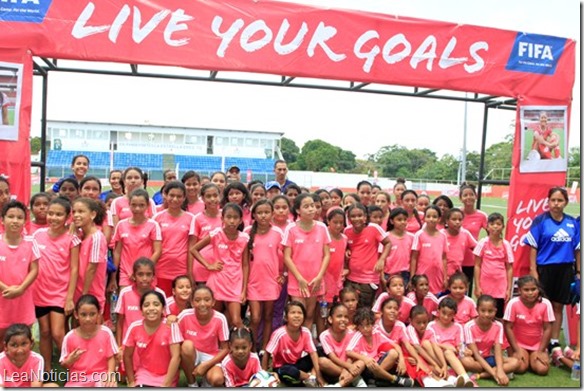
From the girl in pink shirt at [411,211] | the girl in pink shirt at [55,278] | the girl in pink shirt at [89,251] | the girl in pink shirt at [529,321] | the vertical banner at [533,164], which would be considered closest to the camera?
the girl in pink shirt at [55,278]

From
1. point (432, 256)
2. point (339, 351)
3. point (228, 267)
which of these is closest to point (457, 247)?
point (432, 256)

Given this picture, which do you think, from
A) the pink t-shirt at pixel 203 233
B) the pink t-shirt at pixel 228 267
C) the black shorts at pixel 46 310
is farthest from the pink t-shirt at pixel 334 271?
the black shorts at pixel 46 310

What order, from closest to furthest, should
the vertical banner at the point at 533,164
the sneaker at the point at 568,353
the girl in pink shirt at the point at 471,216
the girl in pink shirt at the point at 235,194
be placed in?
the sneaker at the point at 568,353, the girl in pink shirt at the point at 235,194, the vertical banner at the point at 533,164, the girl in pink shirt at the point at 471,216

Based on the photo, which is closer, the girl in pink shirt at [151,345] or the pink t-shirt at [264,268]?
the girl in pink shirt at [151,345]

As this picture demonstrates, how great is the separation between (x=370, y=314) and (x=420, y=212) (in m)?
2.29

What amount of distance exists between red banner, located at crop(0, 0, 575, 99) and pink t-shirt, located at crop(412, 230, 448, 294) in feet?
5.10

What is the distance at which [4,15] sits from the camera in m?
4.32

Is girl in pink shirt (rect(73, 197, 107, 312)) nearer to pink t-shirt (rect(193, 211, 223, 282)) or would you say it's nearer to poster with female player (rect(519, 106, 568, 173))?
pink t-shirt (rect(193, 211, 223, 282))

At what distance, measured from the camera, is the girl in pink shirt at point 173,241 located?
15.4 ft

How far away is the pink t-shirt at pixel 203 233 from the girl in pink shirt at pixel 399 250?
171cm

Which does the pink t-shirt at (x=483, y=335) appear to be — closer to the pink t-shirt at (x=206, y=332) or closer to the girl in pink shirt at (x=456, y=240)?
the girl in pink shirt at (x=456, y=240)

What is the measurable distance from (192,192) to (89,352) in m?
1.89

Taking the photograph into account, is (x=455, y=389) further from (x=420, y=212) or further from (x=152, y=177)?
(x=152, y=177)

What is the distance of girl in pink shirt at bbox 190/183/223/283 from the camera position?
470 centimetres
